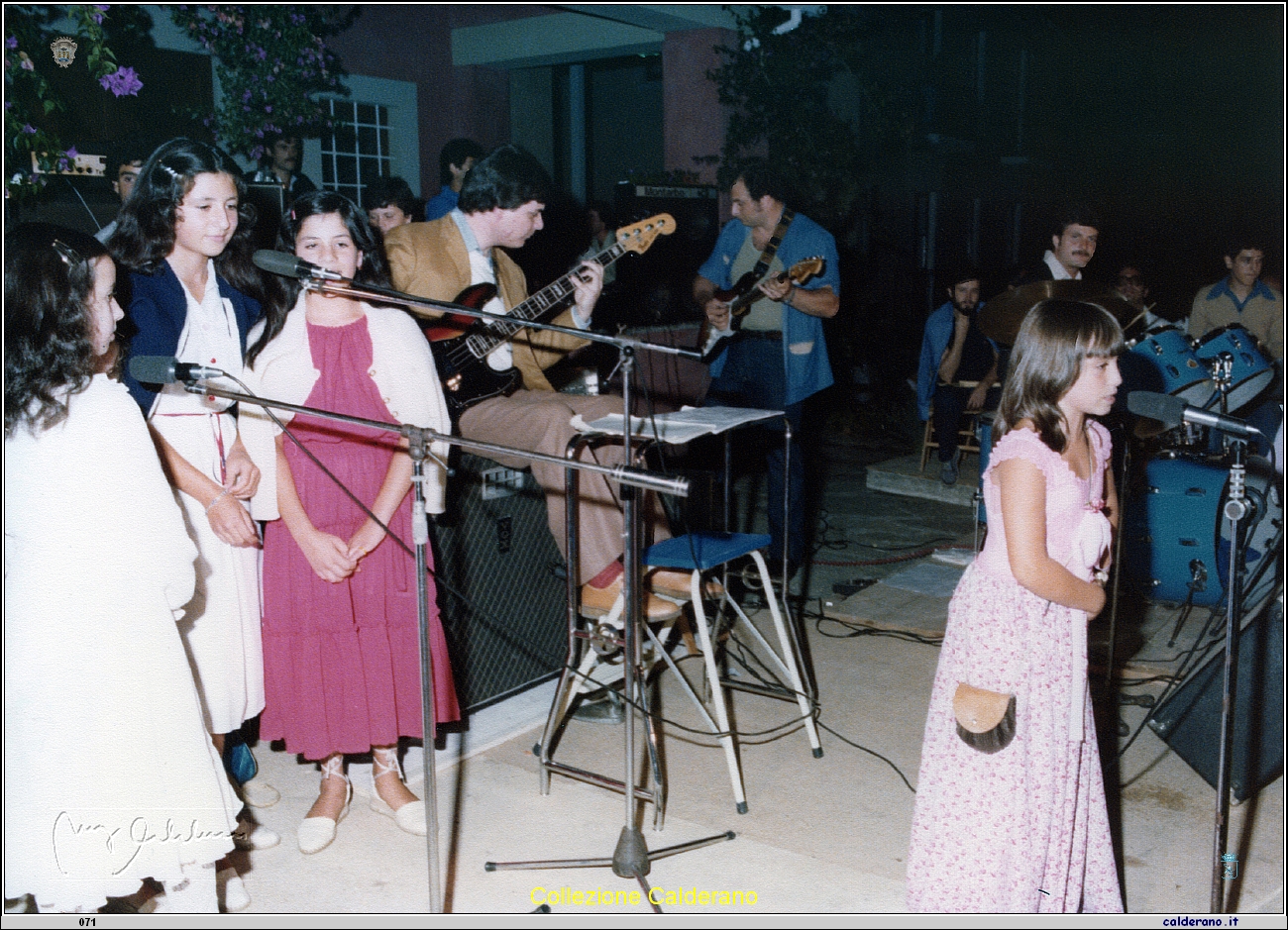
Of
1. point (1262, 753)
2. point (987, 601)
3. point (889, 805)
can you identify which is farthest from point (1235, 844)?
point (987, 601)

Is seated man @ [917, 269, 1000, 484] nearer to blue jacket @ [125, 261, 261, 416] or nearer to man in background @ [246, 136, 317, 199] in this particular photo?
man in background @ [246, 136, 317, 199]

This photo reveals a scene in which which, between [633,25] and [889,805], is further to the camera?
[633,25]

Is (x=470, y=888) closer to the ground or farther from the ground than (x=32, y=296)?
closer to the ground

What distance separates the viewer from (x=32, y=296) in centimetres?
221

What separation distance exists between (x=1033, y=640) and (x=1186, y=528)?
10.1 ft

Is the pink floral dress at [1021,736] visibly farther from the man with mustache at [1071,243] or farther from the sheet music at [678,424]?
the man with mustache at [1071,243]

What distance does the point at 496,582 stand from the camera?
3.94m

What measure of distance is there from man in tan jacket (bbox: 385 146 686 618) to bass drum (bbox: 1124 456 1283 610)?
2.62 meters

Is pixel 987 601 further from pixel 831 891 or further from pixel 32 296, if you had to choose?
pixel 32 296

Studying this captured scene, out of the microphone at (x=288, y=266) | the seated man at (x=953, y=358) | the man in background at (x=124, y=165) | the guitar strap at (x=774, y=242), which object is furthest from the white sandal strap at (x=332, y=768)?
the seated man at (x=953, y=358)

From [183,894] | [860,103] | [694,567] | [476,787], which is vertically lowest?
[476,787]

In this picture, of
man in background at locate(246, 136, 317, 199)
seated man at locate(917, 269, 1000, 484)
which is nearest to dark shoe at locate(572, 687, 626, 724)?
seated man at locate(917, 269, 1000, 484)

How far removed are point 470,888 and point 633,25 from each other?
8.97 meters

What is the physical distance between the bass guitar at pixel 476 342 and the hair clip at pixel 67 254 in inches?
59.6
